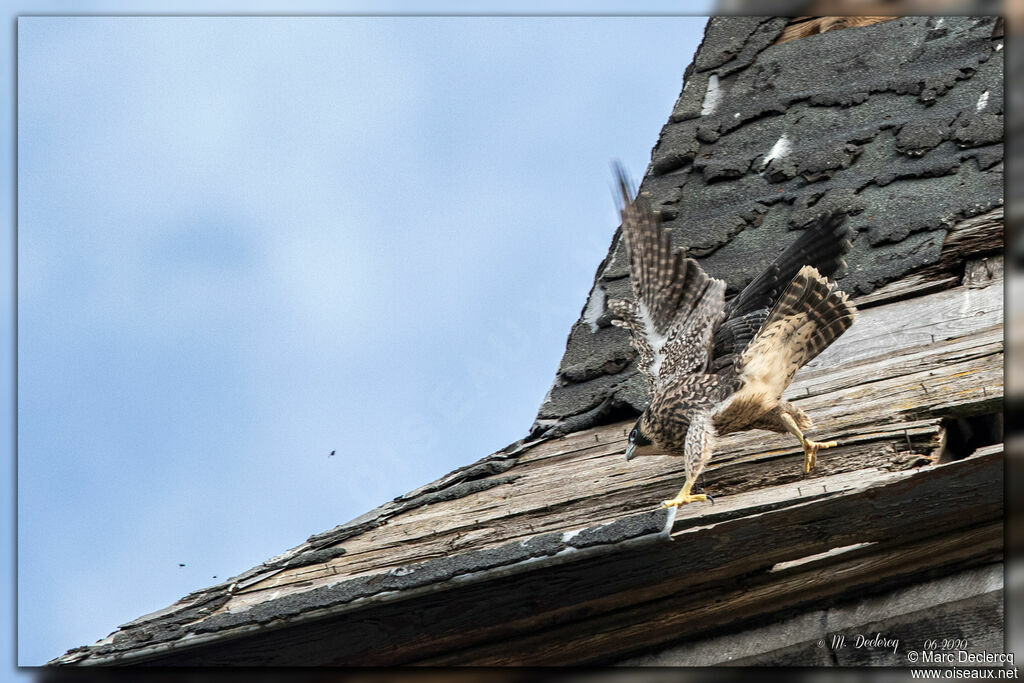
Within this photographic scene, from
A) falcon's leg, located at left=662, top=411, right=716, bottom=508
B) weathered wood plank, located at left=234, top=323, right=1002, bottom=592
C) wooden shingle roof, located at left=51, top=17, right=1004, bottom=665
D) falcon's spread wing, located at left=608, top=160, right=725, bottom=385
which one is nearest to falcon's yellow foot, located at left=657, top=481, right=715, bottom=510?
falcon's leg, located at left=662, top=411, right=716, bottom=508

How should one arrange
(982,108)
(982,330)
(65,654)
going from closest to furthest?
1. (65,654)
2. (982,330)
3. (982,108)

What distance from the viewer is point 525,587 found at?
10.6ft

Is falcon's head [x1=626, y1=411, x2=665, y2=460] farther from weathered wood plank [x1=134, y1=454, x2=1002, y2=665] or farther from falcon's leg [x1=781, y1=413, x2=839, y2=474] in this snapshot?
weathered wood plank [x1=134, y1=454, x2=1002, y2=665]

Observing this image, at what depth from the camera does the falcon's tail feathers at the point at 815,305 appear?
11.4 ft

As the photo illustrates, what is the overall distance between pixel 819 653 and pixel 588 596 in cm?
67

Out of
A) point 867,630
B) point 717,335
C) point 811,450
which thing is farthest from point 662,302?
point 867,630

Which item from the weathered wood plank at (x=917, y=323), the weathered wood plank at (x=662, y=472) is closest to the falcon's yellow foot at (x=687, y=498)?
the weathered wood plank at (x=662, y=472)

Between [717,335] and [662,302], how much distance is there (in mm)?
280

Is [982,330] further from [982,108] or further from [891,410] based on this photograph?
[982,108]

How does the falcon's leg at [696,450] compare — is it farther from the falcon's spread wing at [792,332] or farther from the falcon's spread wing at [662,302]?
the falcon's spread wing at [662,302]

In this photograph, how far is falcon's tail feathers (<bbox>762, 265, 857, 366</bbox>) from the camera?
3.47 meters

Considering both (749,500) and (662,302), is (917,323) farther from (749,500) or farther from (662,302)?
(749,500)

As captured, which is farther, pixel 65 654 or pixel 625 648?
pixel 65 654

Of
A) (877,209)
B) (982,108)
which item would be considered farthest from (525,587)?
(982,108)
